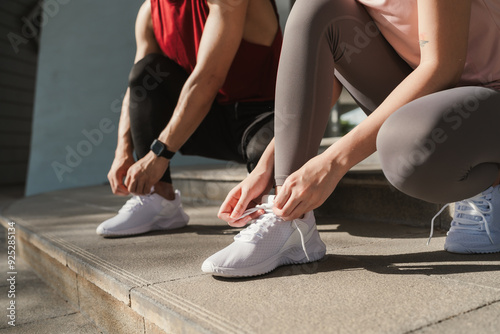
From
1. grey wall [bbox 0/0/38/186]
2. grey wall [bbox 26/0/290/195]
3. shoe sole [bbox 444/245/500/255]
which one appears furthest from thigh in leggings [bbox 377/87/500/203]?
grey wall [bbox 0/0/38/186]

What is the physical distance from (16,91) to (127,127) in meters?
8.19

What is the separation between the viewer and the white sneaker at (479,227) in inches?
39.3

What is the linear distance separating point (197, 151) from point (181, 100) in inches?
14.8

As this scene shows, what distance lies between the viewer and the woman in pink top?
811mm

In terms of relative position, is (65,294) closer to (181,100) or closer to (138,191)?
(138,191)

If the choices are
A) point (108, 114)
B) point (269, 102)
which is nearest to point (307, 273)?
point (269, 102)

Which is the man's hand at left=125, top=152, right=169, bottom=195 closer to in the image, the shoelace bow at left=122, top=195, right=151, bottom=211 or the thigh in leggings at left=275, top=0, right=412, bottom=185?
the shoelace bow at left=122, top=195, right=151, bottom=211

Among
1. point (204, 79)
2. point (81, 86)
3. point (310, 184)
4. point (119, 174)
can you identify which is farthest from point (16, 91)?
point (310, 184)

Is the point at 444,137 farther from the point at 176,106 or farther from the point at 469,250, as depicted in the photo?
the point at 176,106

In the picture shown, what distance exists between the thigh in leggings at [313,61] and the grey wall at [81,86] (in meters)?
4.42

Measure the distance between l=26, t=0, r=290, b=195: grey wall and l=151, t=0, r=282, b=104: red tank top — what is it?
11.9 feet

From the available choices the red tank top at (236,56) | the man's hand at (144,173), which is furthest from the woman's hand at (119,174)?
the red tank top at (236,56)

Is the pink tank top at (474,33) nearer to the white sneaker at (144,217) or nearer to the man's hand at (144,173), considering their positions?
the man's hand at (144,173)

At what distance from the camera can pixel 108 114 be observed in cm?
514
